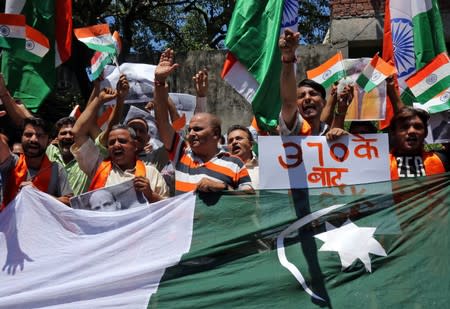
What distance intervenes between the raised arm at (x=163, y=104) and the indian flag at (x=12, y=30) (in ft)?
4.81

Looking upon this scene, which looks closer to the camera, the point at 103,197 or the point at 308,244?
the point at 308,244

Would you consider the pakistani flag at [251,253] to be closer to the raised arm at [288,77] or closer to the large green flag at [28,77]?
the raised arm at [288,77]

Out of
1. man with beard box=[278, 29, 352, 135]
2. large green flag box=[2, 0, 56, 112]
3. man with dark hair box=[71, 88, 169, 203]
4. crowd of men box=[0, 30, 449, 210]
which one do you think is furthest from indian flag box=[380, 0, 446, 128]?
large green flag box=[2, 0, 56, 112]

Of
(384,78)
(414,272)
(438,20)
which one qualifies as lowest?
(414,272)

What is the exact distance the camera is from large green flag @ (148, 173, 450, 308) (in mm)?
3596

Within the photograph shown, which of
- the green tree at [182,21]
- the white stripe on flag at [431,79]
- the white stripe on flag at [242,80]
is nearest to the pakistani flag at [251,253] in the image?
the white stripe on flag at [242,80]

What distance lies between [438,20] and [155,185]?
3257mm

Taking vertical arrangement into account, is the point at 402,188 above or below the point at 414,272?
above

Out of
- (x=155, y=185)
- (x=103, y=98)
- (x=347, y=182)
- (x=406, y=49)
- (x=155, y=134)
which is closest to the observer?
(x=347, y=182)

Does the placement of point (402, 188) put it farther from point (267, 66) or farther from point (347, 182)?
point (267, 66)

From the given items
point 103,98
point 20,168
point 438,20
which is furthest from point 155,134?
point 438,20

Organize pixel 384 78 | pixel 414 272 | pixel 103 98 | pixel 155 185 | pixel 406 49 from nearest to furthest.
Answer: pixel 414 272 → pixel 155 185 → pixel 103 98 → pixel 384 78 → pixel 406 49

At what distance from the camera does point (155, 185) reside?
429cm

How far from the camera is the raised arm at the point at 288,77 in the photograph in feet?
12.3
